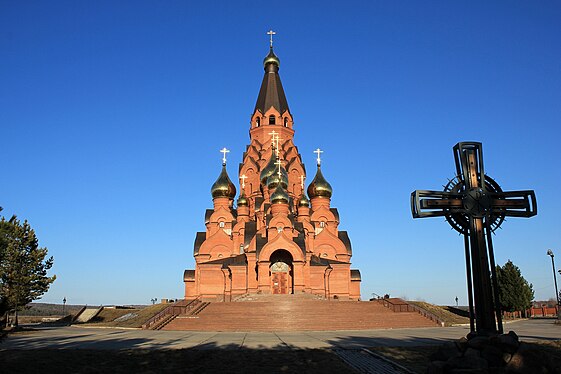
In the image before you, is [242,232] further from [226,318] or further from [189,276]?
[226,318]

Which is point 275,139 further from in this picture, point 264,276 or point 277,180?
point 264,276

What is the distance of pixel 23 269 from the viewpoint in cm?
2808

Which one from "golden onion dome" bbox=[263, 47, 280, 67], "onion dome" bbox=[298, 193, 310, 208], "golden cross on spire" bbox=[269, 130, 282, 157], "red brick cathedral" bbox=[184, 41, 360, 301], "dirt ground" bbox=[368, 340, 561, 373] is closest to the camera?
"dirt ground" bbox=[368, 340, 561, 373]

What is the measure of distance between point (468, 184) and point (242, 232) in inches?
1242

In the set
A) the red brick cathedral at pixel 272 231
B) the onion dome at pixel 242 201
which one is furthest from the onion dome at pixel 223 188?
the onion dome at pixel 242 201

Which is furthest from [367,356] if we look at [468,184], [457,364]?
[468,184]

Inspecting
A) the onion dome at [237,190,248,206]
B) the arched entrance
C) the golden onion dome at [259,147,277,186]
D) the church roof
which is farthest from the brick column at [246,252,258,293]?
the church roof

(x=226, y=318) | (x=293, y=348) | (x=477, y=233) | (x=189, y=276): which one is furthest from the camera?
(x=189, y=276)

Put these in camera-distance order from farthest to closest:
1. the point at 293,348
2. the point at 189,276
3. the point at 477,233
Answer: the point at 189,276
the point at 293,348
the point at 477,233

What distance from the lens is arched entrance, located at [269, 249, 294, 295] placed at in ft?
124

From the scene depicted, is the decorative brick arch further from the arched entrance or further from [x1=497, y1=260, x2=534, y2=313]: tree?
[x1=497, y1=260, x2=534, y2=313]: tree

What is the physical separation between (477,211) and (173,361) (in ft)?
26.8

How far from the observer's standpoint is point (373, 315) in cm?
2725

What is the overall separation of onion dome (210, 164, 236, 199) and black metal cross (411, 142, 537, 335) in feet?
112
